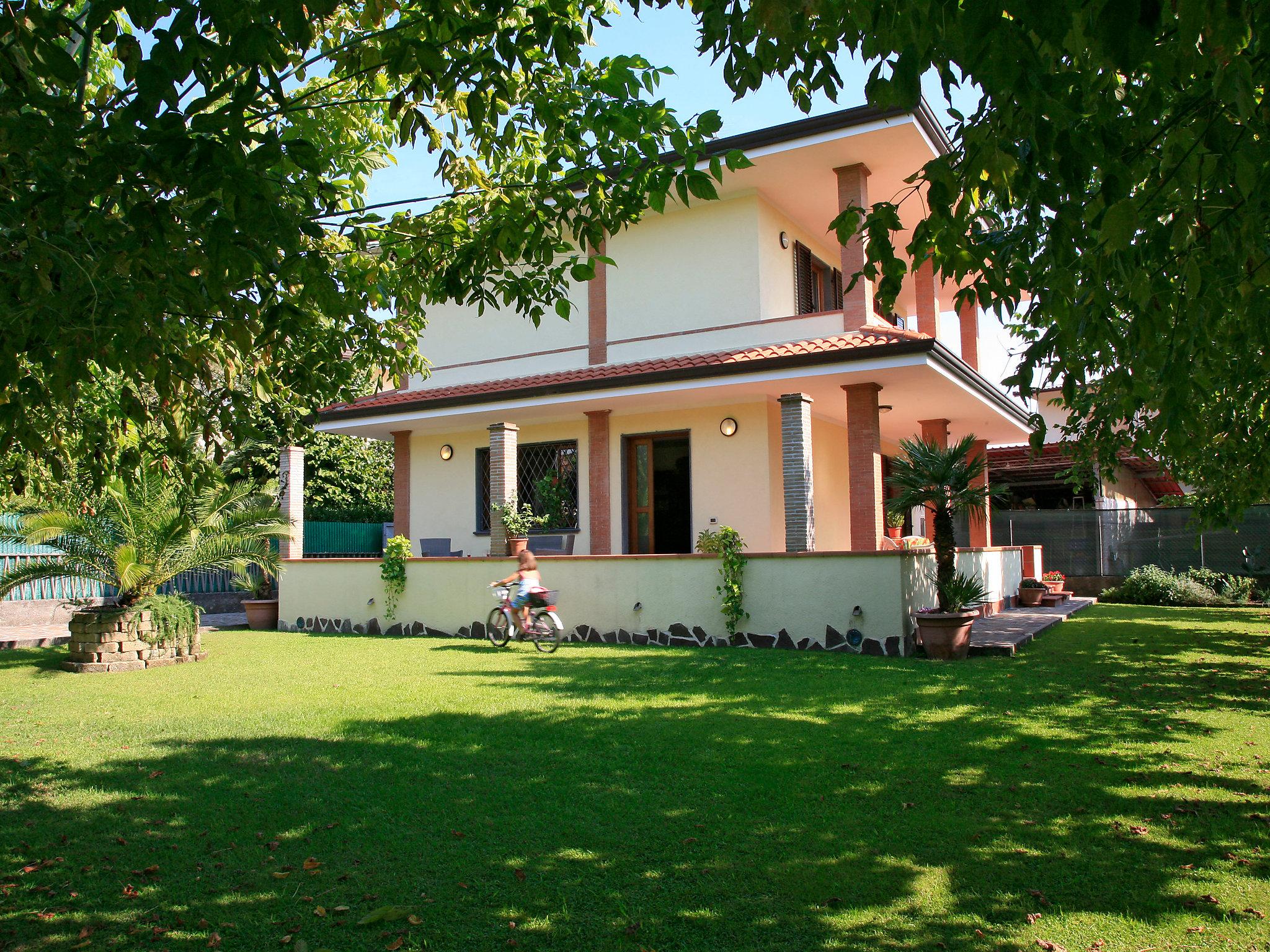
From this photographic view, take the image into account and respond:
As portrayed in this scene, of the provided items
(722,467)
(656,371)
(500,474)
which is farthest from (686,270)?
(500,474)

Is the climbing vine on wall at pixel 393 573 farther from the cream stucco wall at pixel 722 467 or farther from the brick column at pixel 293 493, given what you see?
the cream stucco wall at pixel 722 467

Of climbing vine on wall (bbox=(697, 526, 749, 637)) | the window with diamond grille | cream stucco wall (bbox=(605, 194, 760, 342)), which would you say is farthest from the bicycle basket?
cream stucco wall (bbox=(605, 194, 760, 342))

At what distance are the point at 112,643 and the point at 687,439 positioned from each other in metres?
9.21

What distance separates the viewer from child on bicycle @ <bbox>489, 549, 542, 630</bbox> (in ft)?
39.8

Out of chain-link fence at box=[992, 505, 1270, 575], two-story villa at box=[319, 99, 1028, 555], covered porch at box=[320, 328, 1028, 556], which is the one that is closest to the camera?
covered porch at box=[320, 328, 1028, 556]

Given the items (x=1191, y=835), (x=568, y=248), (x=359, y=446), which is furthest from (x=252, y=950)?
(x=359, y=446)

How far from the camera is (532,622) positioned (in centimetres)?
1214

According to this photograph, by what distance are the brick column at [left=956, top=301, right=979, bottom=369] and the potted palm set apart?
1393 cm

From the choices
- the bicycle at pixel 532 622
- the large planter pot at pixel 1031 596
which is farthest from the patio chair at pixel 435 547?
the large planter pot at pixel 1031 596

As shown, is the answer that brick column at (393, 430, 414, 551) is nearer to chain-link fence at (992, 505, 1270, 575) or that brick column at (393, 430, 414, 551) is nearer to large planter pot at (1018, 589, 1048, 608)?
large planter pot at (1018, 589, 1048, 608)

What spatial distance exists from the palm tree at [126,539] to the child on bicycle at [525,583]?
13.6ft

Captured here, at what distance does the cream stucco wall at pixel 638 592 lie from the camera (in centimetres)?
1134

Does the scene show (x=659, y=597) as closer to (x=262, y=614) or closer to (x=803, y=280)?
(x=803, y=280)

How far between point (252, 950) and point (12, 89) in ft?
11.5
